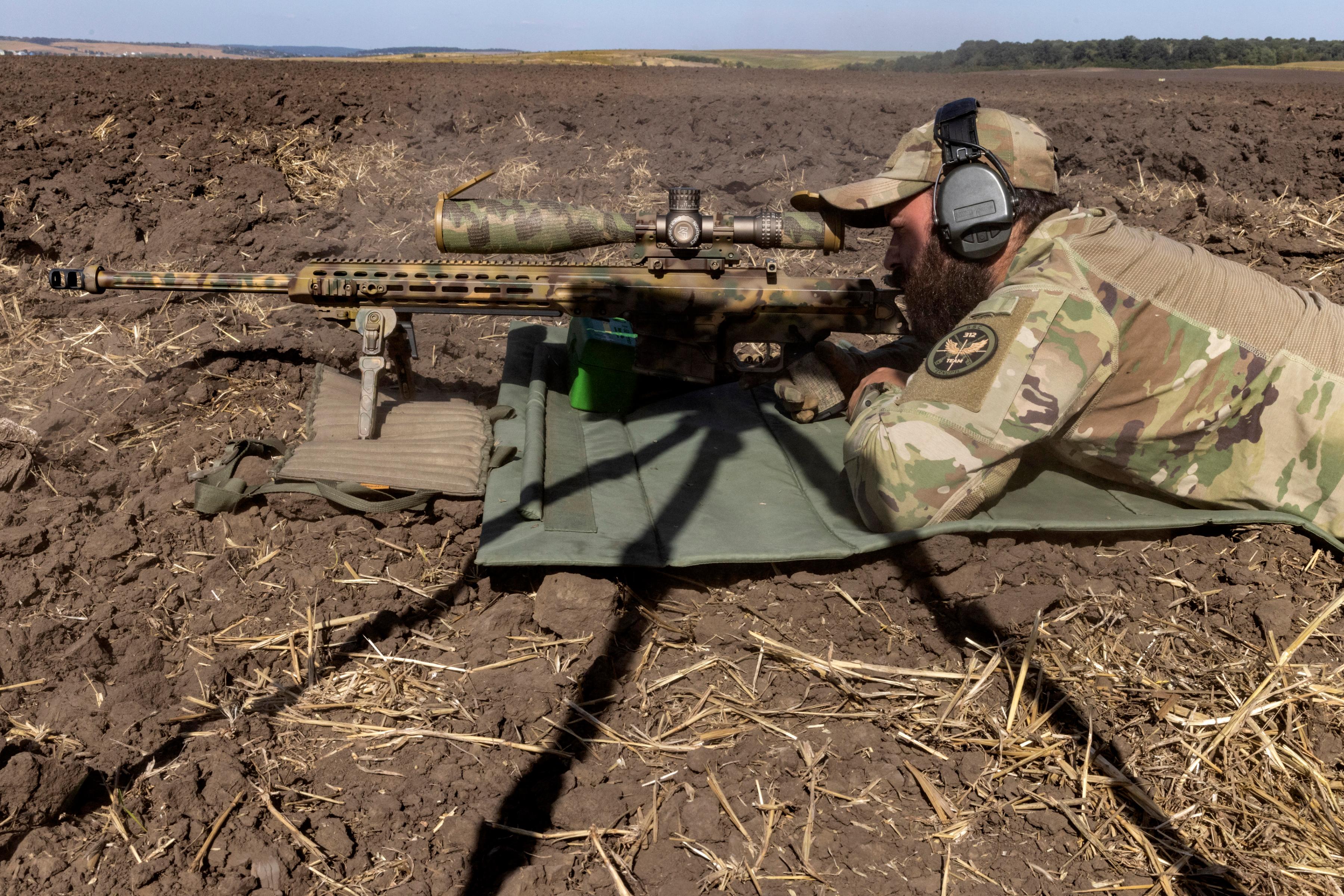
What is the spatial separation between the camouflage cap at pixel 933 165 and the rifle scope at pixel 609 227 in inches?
7.3

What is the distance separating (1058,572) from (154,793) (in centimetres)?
314

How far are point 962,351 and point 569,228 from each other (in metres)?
2.03

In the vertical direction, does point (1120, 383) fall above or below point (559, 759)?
above

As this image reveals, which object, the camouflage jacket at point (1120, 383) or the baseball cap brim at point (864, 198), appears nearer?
the camouflage jacket at point (1120, 383)

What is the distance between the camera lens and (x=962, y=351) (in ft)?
10.8

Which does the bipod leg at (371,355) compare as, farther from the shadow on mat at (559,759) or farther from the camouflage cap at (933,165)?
the camouflage cap at (933,165)

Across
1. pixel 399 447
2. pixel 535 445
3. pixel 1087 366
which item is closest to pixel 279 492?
pixel 399 447

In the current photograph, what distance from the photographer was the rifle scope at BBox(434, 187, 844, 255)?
4.24 meters

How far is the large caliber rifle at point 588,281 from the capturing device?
429 cm

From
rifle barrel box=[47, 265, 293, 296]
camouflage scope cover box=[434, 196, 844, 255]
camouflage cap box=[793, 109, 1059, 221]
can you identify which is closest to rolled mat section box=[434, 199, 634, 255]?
camouflage scope cover box=[434, 196, 844, 255]

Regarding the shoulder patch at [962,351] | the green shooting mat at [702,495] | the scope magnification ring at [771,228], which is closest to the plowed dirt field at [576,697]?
the green shooting mat at [702,495]

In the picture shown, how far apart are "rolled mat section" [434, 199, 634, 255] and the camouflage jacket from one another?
1712 millimetres

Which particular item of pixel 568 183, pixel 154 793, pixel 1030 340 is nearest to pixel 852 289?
pixel 1030 340

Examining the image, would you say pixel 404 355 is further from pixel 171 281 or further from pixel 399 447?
pixel 171 281
